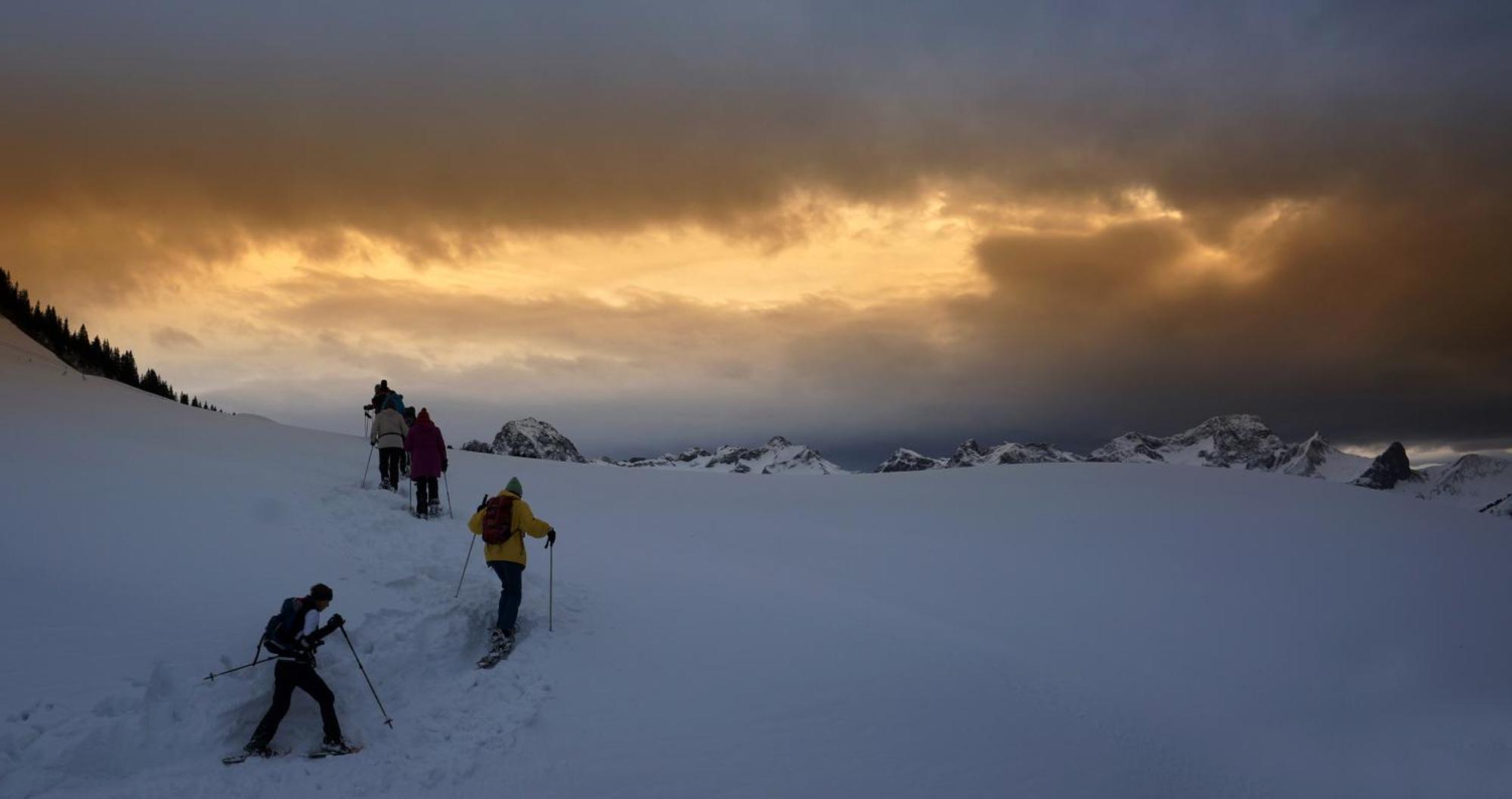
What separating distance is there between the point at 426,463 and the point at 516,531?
6837 mm

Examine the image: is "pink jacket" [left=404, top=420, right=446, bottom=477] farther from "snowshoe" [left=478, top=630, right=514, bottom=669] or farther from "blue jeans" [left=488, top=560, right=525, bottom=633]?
"snowshoe" [left=478, top=630, right=514, bottom=669]

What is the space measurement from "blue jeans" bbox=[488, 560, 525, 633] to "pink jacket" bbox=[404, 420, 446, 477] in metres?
6.67

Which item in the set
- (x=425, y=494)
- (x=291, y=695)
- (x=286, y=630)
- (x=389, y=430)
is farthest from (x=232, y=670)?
(x=389, y=430)

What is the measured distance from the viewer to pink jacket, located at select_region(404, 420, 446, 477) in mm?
18688

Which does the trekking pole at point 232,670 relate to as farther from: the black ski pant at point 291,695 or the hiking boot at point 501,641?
the hiking boot at point 501,641

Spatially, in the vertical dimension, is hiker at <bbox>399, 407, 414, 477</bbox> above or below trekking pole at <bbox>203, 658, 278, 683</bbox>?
above

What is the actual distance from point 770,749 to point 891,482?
820 inches

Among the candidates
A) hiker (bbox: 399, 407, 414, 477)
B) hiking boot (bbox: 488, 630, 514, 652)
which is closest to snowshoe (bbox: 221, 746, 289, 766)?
hiking boot (bbox: 488, 630, 514, 652)

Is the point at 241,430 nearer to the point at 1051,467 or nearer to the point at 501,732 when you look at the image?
the point at 501,732

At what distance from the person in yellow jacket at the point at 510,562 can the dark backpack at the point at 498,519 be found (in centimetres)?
4

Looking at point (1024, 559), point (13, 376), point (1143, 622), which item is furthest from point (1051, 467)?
point (13, 376)

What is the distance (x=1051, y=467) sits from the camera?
31.0 metres

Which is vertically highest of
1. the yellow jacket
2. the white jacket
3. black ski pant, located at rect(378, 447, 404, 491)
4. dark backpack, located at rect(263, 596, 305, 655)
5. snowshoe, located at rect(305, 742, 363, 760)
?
the white jacket

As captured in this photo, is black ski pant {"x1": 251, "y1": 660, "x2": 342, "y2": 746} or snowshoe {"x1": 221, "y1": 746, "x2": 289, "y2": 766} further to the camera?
black ski pant {"x1": 251, "y1": 660, "x2": 342, "y2": 746}
